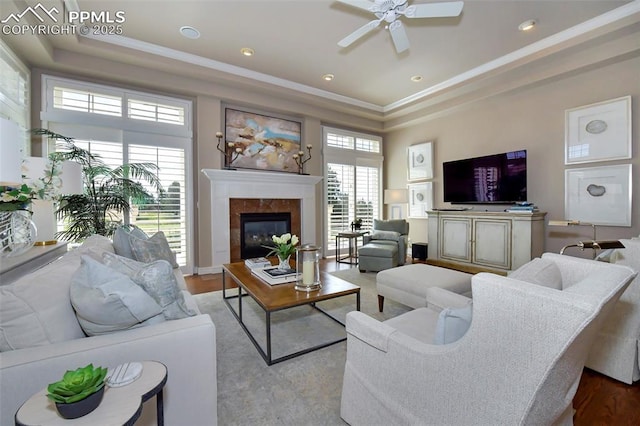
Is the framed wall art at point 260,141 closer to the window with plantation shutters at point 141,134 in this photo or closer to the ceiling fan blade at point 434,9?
the window with plantation shutters at point 141,134

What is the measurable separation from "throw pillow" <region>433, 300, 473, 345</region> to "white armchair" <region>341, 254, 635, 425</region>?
0.07 m

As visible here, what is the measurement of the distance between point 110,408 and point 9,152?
1334 millimetres

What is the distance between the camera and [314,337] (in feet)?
7.89

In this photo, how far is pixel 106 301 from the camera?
113cm

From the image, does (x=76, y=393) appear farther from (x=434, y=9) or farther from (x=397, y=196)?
(x=397, y=196)

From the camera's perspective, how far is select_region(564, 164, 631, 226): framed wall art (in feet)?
11.3

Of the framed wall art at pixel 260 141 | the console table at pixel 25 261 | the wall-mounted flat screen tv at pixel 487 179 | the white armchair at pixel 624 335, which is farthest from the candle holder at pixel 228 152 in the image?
the white armchair at pixel 624 335

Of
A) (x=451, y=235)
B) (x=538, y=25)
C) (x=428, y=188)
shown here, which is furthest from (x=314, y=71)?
(x=451, y=235)

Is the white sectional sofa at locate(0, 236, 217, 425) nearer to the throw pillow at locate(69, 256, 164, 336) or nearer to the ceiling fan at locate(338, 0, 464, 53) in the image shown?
the throw pillow at locate(69, 256, 164, 336)

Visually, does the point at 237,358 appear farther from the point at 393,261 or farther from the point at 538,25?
the point at 538,25

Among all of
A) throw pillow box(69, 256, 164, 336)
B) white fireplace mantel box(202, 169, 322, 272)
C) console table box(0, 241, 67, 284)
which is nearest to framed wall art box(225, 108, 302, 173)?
white fireplace mantel box(202, 169, 322, 272)

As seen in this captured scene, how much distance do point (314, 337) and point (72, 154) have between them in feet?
11.9

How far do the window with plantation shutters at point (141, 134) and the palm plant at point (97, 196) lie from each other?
0.66ft

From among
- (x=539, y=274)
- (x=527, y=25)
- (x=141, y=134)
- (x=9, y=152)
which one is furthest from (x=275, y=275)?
(x=527, y=25)
